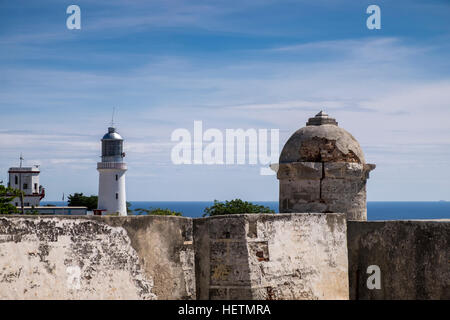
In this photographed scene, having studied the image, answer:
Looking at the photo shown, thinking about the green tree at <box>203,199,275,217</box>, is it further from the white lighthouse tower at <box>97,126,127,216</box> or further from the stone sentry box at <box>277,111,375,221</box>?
the stone sentry box at <box>277,111,375,221</box>

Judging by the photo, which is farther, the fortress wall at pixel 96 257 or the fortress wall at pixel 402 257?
the fortress wall at pixel 402 257

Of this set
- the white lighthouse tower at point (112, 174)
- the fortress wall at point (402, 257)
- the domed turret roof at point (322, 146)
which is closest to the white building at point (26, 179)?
the white lighthouse tower at point (112, 174)

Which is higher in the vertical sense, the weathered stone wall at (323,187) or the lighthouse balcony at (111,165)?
the lighthouse balcony at (111,165)

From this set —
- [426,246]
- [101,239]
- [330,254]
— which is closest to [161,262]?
[101,239]

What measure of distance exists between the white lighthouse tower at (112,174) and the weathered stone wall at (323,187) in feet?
147

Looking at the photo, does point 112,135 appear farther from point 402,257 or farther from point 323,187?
point 402,257

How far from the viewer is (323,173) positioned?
384 inches

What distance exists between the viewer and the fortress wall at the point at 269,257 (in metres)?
7.58

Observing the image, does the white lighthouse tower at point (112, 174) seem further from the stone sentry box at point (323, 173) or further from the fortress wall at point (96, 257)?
the fortress wall at point (96, 257)

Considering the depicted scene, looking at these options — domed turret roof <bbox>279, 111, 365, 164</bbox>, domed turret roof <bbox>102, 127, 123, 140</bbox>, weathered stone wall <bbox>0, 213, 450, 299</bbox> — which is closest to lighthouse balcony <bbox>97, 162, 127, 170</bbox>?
domed turret roof <bbox>102, 127, 123, 140</bbox>

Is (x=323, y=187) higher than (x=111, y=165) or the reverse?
the reverse

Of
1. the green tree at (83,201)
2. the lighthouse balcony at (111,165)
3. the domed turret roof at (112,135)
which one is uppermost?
the domed turret roof at (112,135)

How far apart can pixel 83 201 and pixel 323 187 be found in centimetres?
5570

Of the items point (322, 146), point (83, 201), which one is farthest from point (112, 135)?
point (322, 146)
